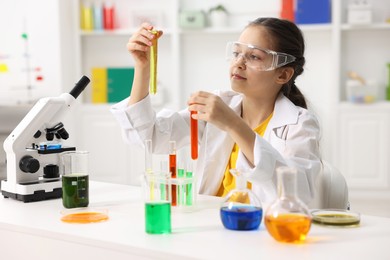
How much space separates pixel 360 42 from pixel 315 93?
56 cm

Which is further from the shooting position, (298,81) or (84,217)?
(298,81)

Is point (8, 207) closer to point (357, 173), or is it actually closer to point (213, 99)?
point (213, 99)

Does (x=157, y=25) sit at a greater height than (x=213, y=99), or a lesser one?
greater

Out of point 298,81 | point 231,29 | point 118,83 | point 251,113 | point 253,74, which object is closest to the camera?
point 253,74

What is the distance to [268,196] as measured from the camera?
191 centimetres

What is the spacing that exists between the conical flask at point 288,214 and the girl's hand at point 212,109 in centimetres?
41

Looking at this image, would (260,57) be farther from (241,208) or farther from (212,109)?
(241,208)

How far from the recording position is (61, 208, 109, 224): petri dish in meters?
1.68

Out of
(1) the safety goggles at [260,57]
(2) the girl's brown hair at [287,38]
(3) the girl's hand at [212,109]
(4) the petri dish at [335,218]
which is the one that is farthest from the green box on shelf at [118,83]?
(4) the petri dish at [335,218]

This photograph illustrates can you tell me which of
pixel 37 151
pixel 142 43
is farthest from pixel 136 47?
pixel 37 151

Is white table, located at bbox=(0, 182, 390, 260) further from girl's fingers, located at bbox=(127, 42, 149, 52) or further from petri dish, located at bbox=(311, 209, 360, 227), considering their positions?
girl's fingers, located at bbox=(127, 42, 149, 52)

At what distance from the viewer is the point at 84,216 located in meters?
1.73

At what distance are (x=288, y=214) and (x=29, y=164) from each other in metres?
0.95

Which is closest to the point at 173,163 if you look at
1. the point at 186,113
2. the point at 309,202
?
the point at 309,202
